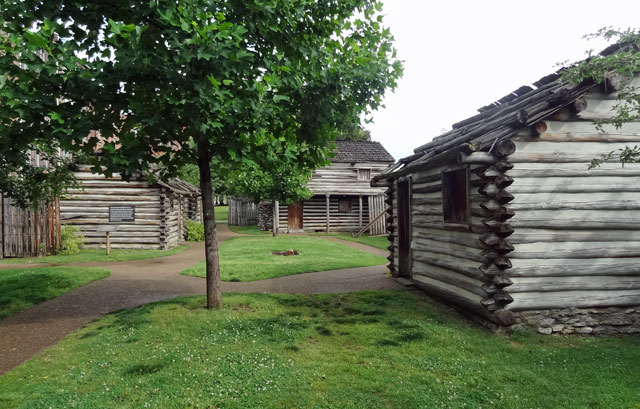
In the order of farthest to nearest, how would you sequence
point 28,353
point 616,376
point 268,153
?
point 268,153 → point 28,353 → point 616,376

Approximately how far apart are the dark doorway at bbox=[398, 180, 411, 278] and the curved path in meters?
0.58

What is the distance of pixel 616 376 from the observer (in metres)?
5.34

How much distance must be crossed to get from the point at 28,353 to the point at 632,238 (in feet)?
35.9

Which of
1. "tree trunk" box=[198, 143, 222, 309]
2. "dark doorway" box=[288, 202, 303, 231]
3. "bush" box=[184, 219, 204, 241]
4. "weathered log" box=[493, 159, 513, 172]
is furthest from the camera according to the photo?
"dark doorway" box=[288, 202, 303, 231]

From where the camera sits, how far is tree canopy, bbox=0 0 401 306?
5535mm

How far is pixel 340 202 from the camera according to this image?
32719mm

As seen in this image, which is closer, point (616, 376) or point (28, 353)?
point (616, 376)

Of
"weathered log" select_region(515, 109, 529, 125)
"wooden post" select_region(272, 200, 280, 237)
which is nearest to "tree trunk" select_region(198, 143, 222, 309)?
"weathered log" select_region(515, 109, 529, 125)

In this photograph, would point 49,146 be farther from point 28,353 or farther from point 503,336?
point 503,336

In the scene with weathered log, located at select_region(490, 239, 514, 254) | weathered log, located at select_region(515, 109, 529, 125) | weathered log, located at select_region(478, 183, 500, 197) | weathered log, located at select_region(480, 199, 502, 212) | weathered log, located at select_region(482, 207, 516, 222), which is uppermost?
weathered log, located at select_region(515, 109, 529, 125)

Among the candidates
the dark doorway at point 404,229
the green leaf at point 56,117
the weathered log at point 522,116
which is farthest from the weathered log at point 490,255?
the green leaf at point 56,117

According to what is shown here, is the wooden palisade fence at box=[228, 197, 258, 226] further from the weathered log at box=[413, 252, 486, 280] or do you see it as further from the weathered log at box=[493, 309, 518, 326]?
the weathered log at box=[493, 309, 518, 326]

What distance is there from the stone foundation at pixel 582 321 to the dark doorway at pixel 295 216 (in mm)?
25341

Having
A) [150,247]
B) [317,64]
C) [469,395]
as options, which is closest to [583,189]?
[469,395]
